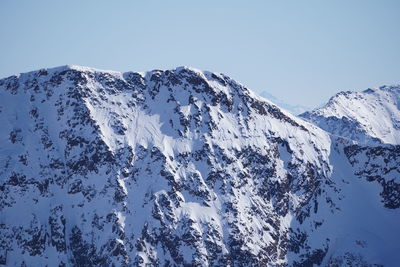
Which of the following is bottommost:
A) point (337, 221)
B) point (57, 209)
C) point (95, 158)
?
point (337, 221)

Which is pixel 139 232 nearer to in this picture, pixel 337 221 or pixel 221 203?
pixel 221 203

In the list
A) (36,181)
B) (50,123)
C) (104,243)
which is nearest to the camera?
(104,243)

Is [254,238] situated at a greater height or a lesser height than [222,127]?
lesser

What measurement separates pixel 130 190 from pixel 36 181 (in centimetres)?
2582

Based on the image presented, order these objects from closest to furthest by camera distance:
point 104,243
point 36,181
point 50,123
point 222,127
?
point 104,243
point 36,181
point 50,123
point 222,127

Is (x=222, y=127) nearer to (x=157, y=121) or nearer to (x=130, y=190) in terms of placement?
(x=157, y=121)

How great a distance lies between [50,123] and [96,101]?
15.1 metres

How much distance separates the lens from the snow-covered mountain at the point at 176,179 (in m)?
123

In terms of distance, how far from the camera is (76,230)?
123 meters

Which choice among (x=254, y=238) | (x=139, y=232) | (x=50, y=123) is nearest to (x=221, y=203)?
(x=254, y=238)

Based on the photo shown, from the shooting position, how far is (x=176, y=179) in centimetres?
13325

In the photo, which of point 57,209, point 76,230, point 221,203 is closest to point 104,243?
point 76,230

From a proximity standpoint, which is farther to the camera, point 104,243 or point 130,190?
point 130,190

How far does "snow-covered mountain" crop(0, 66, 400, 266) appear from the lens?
4847 inches
